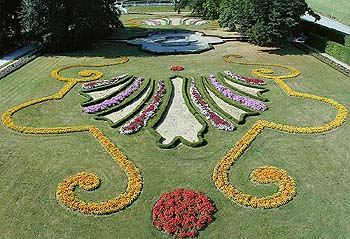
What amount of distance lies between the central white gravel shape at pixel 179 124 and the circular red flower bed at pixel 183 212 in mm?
4028

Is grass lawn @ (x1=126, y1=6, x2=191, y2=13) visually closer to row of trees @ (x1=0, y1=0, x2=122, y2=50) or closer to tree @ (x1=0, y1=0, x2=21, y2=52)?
row of trees @ (x1=0, y1=0, x2=122, y2=50)

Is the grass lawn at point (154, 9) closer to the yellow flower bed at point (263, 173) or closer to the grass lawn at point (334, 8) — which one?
the grass lawn at point (334, 8)

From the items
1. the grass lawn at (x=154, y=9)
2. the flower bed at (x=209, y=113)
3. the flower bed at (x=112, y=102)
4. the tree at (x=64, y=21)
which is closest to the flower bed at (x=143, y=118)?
the flower bed at (x=112, y=102)

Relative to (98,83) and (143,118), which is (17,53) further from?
(143,118)

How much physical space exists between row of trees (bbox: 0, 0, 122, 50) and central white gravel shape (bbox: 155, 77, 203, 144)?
14.0 meters

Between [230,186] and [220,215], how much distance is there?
57.8 inches

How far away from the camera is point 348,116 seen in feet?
59.8

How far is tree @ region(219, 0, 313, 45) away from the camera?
92.8 ft

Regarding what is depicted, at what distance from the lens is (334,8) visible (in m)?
52.8

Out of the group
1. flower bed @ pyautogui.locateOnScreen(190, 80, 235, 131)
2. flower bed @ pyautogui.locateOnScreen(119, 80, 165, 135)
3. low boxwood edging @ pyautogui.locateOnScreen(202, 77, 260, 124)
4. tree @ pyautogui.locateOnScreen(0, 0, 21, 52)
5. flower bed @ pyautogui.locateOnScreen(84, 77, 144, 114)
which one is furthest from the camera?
tree @ pyautogui.locateOnScreen(0, 0, 21, 52)

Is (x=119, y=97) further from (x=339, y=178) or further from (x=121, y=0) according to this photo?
(x=121, y=0)

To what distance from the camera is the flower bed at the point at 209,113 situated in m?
16.9

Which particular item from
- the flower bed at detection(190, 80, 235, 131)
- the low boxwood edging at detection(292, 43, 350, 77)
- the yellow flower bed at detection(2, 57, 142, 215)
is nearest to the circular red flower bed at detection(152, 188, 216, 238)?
the yellow flower bed at detection(2, 57, 142, 215)

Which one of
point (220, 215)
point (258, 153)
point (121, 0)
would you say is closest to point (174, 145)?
point (258, 153)
